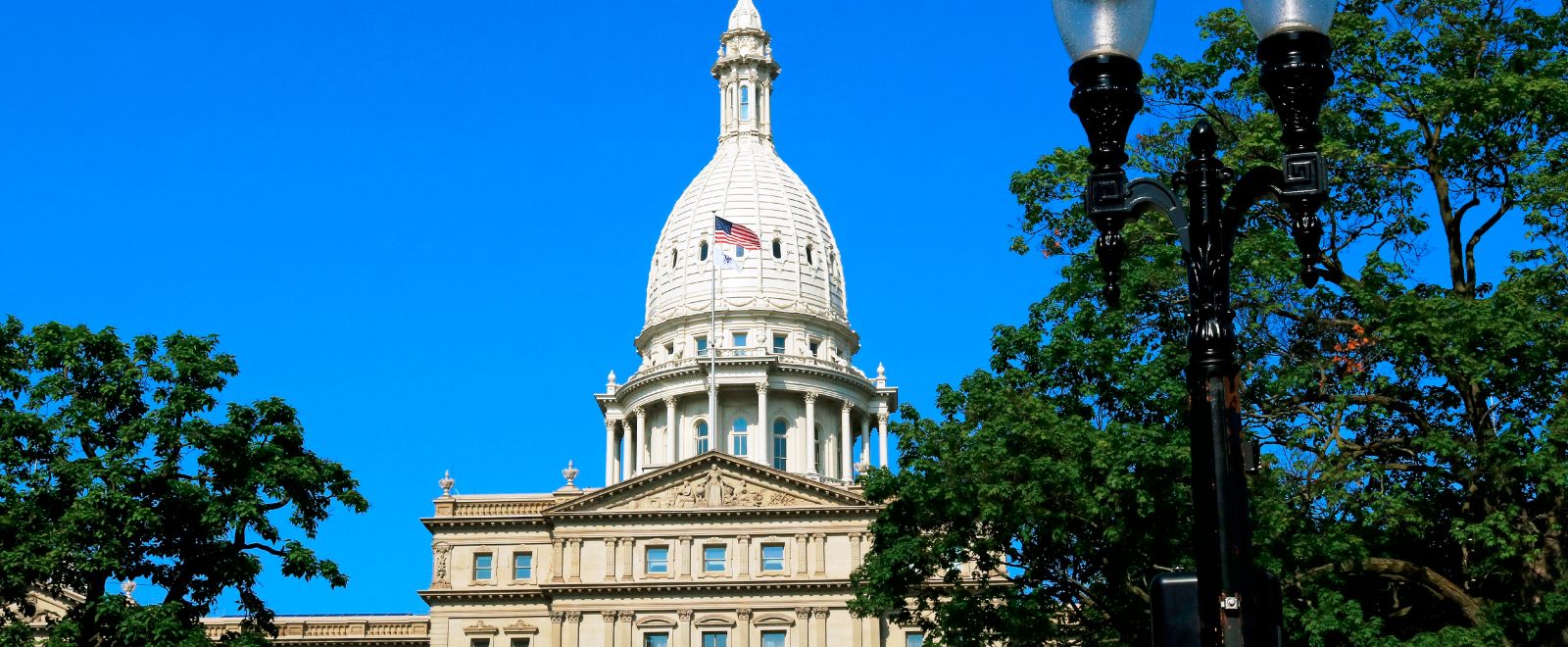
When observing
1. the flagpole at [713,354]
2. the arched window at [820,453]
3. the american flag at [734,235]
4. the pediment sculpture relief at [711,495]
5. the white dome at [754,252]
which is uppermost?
the white dome at [754,252]

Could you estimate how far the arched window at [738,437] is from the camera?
108938mm

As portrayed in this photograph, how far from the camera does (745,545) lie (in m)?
93.3

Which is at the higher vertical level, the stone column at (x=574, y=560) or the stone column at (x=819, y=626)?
the stone column at (x=574, y=560)

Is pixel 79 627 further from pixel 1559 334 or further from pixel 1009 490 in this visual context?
pixel 1559 334

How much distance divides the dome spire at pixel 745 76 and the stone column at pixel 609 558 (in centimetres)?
3733

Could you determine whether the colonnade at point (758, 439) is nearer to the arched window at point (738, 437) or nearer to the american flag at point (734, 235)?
the arched window at point (738, 437)

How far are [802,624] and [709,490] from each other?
772 centimetres

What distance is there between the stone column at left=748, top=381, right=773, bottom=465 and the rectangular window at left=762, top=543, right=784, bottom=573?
1323cm

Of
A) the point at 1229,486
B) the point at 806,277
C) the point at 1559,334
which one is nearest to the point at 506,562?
the point at 806,277

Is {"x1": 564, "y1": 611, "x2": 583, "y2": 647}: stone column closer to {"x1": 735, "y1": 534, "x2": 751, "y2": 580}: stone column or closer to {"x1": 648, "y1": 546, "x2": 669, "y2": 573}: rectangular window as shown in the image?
{"x1": 648, "y1": 546, "x2": 669, "y2": 573}: rectangular window

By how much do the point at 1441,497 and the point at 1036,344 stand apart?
34.9 feet

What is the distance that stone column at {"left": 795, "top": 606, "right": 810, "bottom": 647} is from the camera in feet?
300

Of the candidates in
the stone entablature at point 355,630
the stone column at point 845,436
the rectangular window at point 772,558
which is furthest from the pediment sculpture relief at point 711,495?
the stone column at point 845,436

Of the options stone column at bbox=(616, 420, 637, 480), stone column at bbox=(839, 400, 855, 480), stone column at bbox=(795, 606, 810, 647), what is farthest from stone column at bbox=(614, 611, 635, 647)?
stone column at bbox=(839, 400, 855, 480)
